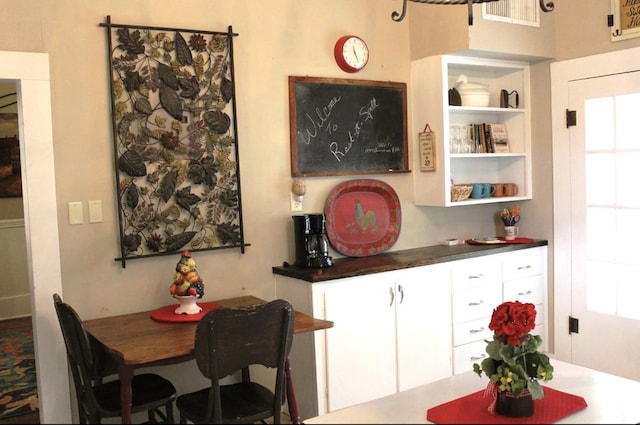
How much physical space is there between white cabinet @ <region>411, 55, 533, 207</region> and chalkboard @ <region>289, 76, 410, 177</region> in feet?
0.42

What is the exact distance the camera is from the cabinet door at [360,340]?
127 inches

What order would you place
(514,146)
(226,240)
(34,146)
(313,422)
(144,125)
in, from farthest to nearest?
1. (514,146)
2. (226,240)
3. (144,125)
4. (34,146)
5. (313,422)

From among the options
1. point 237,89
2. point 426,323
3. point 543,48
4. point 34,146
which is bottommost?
point 426,323

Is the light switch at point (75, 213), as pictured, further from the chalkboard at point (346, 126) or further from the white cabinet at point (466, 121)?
the white cabinet at point (466, 121)

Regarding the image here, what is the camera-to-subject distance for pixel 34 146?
9.16 ft

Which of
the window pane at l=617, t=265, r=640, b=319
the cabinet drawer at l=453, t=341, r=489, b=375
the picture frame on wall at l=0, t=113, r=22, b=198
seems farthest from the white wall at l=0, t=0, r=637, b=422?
the picture frame on wall at l=0, t=113, r=22, b=198

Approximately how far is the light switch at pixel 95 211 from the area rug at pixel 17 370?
46.0 inches

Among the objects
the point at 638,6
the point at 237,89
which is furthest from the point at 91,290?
the point at 638,6

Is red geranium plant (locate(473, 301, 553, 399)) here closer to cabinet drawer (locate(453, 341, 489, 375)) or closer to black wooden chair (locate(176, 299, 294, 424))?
black wooden chair (locate(176, 299, 294, 424))

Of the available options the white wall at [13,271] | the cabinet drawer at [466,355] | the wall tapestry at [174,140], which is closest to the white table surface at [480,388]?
the cabinet drawer at [466,355]

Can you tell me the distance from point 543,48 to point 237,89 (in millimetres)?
1913

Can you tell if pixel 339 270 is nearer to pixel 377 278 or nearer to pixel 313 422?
pixel 377 278

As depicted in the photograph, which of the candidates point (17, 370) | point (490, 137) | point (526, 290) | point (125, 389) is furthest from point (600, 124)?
point (17, 370)

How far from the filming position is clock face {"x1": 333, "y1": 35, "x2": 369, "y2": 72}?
3.61 meters
